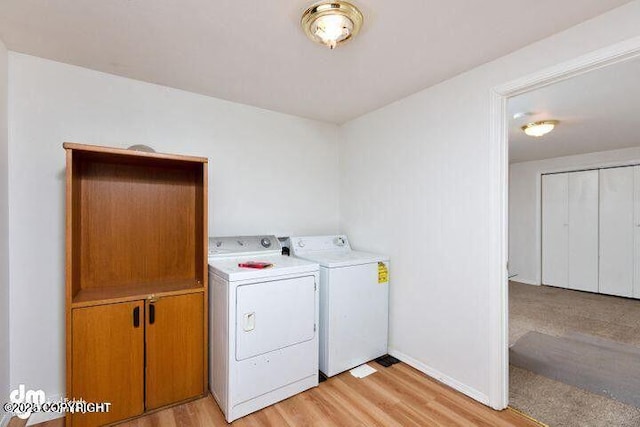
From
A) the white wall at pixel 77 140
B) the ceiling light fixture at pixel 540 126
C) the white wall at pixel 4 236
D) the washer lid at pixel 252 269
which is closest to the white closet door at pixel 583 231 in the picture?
the ceiling light fixture at pixel 540 126

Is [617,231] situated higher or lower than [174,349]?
higher

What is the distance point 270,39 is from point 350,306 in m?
1.92

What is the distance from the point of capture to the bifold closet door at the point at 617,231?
4.53 metres

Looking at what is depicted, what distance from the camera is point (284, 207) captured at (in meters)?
2.95

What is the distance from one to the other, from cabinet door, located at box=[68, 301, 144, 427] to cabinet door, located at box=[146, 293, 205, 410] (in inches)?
2.4

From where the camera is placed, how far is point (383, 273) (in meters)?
2.61

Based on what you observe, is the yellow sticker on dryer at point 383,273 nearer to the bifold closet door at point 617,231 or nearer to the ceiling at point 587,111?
the ceiling at point 587,111

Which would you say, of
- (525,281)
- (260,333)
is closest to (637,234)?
(525,281)

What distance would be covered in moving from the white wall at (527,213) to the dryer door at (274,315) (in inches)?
202

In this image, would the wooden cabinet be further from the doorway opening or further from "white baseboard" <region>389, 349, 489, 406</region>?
the doorway opening

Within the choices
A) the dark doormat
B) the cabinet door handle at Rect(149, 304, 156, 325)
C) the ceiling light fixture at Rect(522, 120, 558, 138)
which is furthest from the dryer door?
the ceiling light fixture at Rect(522, 120, 558, 138)

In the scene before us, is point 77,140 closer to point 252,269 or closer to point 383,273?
point 252,269

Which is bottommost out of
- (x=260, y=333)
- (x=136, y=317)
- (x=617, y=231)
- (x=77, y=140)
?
(x=260, y=333)

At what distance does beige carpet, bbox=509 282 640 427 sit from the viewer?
1865mm
